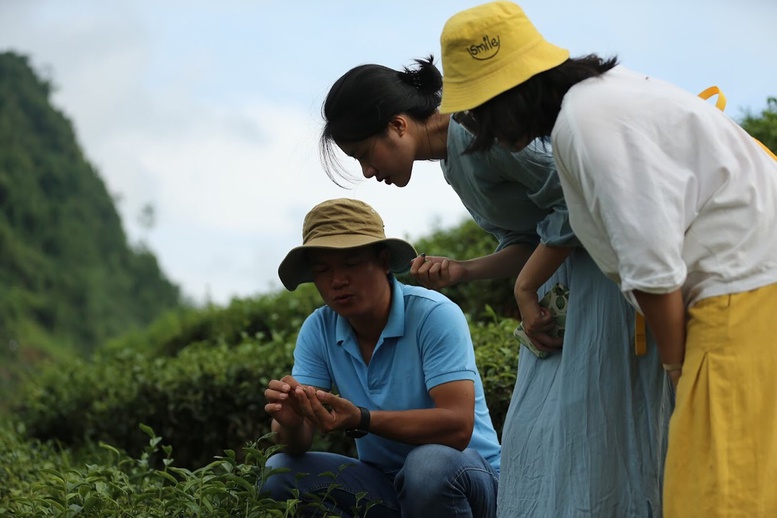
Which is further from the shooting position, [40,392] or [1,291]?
[1,291]

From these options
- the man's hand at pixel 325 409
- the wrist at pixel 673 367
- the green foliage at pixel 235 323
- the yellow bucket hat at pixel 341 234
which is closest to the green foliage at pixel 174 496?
the man's hand at pixel 325 409

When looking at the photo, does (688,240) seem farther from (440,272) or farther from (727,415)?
(440,272)

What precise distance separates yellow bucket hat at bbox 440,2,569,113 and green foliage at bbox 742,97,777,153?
10.7ft

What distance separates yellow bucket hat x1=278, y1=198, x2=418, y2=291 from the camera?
3.38 metres

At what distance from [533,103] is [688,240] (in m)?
0.43

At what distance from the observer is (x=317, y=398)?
10.1ft

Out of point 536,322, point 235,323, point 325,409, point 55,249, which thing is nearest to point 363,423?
point 325,409

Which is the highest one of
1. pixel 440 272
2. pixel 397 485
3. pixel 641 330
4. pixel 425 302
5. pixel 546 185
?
pixel 546 185

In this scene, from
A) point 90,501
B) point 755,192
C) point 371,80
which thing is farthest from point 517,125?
point 90,501

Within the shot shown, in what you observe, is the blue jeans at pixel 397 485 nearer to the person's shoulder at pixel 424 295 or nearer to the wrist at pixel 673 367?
the person's shoulder at pixel 424 295

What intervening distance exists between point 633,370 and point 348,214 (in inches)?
49.8

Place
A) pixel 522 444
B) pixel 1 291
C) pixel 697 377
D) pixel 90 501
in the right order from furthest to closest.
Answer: pixel 1 291 < pixel 90 501 < pixel 522 444 < pixel 697 377

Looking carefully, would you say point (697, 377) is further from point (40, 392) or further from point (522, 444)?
point (40, 392)

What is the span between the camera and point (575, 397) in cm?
249
